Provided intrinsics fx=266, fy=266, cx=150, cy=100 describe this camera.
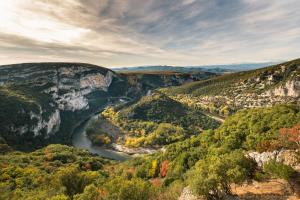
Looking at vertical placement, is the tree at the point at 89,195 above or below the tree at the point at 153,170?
above

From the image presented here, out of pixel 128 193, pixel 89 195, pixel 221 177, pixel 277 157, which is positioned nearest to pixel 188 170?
pixel 277 157

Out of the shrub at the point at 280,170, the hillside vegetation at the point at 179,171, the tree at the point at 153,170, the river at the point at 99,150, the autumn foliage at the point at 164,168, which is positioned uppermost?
the shrub at the point at 280,170

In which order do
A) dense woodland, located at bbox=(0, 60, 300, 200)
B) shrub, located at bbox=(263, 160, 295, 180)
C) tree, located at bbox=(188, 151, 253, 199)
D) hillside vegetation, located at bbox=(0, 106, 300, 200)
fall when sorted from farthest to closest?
hillside vegetation, located at bbox=(0, 106, 300, 200)
dense woodland, located at bbox=(0, 60, 300, 200)
tree, located at bbox=(188, 151, 253, 199)
shrub, located at bbox=(263, 160, 295, 180)

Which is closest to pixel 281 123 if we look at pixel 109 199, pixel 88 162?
pixel 109 199

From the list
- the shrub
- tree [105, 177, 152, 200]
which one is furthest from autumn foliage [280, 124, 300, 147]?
tree [105, 177, 152, 200]

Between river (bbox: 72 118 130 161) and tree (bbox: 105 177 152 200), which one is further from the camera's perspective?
river (bbox: 72 118 130 161)

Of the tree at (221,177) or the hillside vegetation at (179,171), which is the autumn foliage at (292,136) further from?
the tree at (221,177)

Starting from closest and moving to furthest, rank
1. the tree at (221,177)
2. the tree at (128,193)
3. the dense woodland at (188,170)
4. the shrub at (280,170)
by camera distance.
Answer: the shrub at (280,170), the tree at (221,177), the dense woodland at (188,170), the tree at (128,193)

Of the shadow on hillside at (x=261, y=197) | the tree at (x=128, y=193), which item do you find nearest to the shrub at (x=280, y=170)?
the shadow on hillside at (x=261, y=197)

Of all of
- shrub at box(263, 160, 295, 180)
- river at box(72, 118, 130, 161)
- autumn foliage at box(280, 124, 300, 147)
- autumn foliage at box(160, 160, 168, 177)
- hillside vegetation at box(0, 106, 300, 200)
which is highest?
autumn foliage at box(280, 124, 300, 147)

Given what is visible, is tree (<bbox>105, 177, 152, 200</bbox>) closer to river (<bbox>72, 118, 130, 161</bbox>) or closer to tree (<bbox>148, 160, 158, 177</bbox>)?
tree (<bbox>148, 160, 158, 177</bbox>)

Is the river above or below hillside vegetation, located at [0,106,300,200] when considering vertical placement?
below

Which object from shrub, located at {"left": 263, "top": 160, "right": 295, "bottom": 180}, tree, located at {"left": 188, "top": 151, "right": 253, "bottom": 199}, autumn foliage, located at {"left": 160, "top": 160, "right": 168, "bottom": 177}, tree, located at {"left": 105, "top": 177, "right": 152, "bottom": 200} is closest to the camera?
shrub, located at {"left": 263, "top": 160, "right": 295, "bottom": 180}
